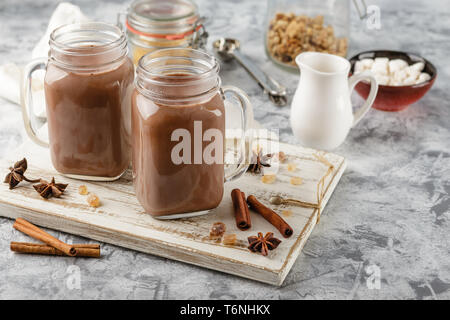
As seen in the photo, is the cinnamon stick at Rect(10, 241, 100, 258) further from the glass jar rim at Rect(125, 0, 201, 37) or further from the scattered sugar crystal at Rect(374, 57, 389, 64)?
the scattered sugar crystal at Rect(374, 57, 389, 64)

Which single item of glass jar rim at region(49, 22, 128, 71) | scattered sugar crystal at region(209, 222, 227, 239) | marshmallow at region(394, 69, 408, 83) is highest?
glass jar rim at region(49, 22, 128, 71)

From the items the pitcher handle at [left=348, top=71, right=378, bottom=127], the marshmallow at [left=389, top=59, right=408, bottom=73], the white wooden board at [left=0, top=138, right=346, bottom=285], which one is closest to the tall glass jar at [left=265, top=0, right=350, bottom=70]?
the marshmallow at [left=389, top=59, right=408, bottom=73]

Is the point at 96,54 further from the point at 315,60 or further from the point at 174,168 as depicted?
the point at 315,60

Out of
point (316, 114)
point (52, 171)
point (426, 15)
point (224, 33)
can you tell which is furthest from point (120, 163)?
point (426, 15)

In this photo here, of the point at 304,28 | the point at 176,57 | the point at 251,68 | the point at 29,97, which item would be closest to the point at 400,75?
the point at 304,28

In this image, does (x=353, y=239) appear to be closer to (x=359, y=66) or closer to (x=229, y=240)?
(x=229, y=240)

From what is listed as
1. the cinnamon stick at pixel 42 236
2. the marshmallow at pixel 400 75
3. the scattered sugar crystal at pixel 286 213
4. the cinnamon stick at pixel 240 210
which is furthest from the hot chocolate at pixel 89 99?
the marshmallow at pixel 400 75

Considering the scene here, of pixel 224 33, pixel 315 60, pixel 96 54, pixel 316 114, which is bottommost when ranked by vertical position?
pixel 224 33
